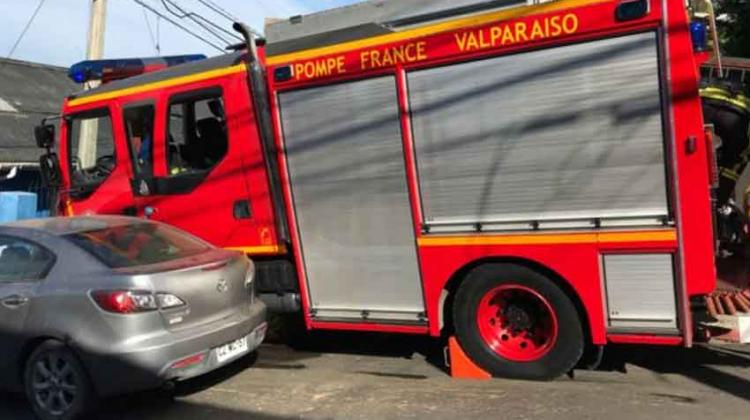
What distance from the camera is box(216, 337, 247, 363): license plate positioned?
564cm

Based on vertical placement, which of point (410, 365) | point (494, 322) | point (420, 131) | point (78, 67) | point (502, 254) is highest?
point (78, 67)

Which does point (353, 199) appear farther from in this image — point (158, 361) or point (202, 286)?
point (158, 361)

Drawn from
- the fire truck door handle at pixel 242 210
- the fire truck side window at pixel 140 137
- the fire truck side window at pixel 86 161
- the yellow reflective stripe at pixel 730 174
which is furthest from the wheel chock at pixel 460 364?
the fire truck side window at pixel 86 161

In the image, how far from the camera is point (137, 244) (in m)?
5.96

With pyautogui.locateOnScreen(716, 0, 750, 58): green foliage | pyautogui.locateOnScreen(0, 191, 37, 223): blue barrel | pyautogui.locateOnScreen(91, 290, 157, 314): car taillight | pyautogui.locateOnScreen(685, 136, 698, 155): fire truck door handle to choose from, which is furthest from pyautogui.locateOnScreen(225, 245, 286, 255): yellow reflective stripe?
pyautogui.locateOnScreen(716, 0, 750, 58): green foliage

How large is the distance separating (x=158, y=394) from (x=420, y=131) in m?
2.98

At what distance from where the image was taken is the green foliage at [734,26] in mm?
13445

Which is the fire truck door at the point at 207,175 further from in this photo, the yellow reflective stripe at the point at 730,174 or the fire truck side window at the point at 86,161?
the yellow reflective stripe at the point at 730,174

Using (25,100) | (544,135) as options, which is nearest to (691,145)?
(544,135)

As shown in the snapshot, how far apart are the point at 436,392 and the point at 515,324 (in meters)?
0.85

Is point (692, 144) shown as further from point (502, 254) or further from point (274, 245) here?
point (274, 245)

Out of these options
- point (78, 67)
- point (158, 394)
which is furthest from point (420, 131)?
point (78, 67)

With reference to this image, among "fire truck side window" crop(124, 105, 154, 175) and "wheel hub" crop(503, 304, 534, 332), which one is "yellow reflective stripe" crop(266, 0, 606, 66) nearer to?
"fire truck side window" crop(124, 105, 154, 175)

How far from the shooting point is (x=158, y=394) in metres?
6.00
